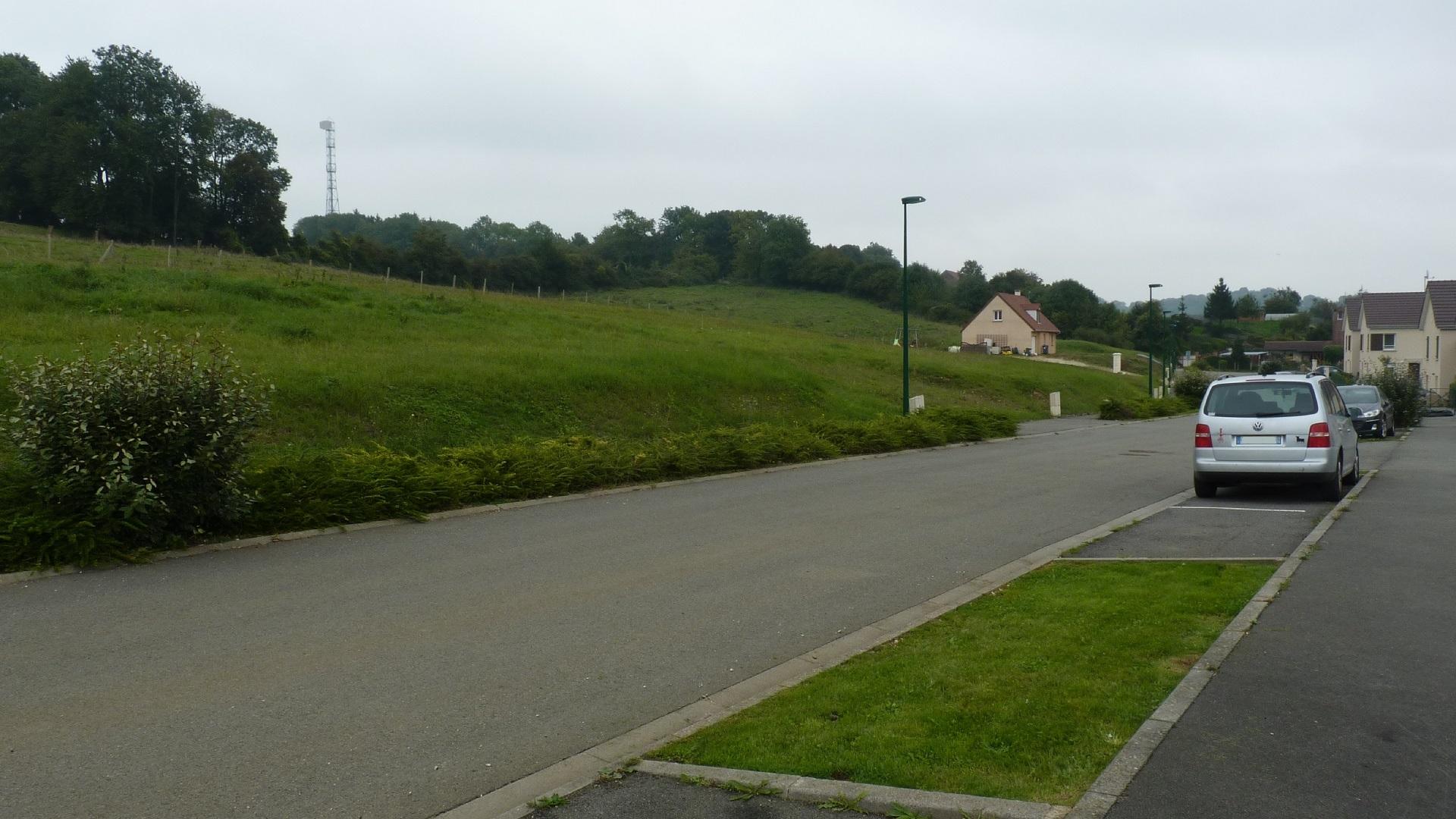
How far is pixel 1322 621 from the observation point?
6910 millimetres

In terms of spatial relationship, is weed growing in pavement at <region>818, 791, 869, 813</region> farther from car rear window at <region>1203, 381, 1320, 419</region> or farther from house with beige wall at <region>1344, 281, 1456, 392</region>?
house with beige wall at <region>1344, 281, 1456, 392</region>

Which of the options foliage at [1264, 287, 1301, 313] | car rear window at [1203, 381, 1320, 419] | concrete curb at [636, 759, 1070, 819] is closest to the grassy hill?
car rear window at [1203, 381, 1320, 419]

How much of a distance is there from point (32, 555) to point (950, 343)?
76763mm

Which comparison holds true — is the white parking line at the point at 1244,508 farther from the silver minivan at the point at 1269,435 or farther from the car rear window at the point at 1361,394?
the car rear window at the point at 1361,394

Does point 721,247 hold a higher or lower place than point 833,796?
higher

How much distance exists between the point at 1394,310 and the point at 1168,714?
76277mm

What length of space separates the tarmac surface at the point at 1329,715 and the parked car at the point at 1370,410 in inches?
874

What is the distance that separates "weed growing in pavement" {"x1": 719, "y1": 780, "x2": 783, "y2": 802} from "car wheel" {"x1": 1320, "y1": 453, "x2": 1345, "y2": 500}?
11.6m

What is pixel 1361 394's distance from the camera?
29406mm

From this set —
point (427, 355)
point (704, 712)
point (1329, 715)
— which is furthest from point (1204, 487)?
point (427, 355)

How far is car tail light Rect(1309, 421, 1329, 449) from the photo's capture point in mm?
13352

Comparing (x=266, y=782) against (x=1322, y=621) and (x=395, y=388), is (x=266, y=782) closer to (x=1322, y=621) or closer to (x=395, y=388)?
(x=1322, y=621)

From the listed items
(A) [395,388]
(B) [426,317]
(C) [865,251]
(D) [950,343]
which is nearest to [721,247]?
(C) [865,251]

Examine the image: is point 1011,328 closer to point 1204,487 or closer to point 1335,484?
point 1204,487
